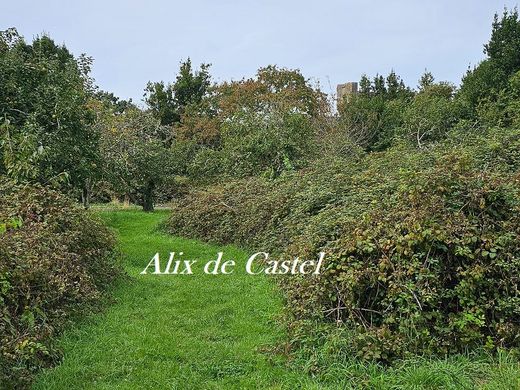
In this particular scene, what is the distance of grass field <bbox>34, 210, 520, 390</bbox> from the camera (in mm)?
2787

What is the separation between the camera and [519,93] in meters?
13.0

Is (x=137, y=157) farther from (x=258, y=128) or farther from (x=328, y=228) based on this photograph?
(x=328, y=228)

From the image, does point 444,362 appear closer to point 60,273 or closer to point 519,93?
point 60,273

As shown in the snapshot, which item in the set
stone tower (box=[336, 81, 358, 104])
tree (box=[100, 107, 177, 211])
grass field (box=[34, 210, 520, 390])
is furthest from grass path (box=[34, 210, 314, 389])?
stone tower (box=[336, 81, 358, 104])

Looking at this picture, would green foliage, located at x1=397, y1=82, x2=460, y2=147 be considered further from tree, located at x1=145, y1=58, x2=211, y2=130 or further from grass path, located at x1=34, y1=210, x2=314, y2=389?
tree, located at x1=145, y1=58, x2=211, y2=130

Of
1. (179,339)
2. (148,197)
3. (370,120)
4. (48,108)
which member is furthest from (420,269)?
(370,120)

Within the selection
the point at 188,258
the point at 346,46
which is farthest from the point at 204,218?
the point at 346,46

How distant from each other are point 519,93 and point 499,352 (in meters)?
12.3

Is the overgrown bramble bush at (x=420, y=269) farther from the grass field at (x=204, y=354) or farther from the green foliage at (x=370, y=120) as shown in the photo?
the green foliage at (x=370, y=120)

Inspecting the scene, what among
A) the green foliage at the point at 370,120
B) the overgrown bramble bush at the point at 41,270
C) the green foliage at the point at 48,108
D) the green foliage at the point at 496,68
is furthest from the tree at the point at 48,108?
the green foliage at the point at 496,68

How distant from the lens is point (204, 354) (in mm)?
3467

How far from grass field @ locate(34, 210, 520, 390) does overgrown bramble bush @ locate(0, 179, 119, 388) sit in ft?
0.68

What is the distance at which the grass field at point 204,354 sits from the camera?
2.79 meters

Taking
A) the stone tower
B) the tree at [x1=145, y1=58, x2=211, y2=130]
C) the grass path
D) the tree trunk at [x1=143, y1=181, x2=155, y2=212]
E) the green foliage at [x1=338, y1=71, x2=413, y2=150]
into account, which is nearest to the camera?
the grass path
